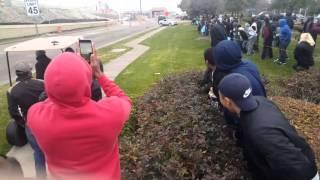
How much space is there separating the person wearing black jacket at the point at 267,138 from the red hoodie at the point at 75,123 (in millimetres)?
836

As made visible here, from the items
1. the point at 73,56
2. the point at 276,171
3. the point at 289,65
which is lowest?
the point at 289,65

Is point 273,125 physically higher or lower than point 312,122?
higher

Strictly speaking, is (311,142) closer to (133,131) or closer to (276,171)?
(276,171)

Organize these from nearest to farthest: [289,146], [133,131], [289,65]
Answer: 1. [289,146]
2. [133,131]
3. [289,65]

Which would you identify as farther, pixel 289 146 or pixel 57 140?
pixel 289 146

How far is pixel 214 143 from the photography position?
430 cm

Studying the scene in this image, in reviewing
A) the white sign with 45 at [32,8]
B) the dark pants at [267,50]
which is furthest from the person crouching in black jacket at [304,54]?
the white sign with 45 at [32,8]

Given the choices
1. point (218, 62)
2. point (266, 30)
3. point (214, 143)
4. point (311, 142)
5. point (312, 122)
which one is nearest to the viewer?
point (214, 143)

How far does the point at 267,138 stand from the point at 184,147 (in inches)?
57.3

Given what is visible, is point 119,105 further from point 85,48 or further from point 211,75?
point 211,75

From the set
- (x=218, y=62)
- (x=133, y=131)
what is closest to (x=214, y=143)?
(x=218, y=62)

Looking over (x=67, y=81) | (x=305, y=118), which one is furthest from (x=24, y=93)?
(x=305, y=118)

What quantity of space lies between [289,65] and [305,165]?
39.0ft

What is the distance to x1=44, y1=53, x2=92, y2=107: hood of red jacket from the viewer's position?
2432 millimetres
